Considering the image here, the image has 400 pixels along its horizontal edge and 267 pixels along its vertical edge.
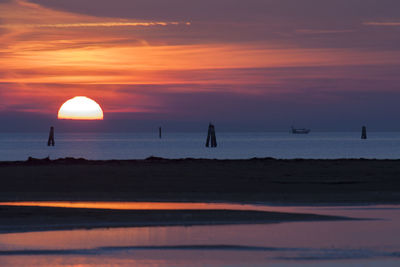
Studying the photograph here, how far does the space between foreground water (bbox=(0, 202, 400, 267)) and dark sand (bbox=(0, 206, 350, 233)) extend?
909mm

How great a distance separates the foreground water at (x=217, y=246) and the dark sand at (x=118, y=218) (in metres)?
0.91

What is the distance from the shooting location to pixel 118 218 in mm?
21188

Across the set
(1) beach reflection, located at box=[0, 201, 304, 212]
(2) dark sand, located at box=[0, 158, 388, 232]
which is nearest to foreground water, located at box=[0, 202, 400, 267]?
(2) dark sand, located at box=[0, 158, 388, 232]

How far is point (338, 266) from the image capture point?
13953mm

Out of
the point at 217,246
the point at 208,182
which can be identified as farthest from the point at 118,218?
the point at 208,182

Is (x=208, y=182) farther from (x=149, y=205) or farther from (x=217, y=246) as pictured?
(x=217, y=246)

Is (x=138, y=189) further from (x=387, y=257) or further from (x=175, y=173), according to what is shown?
(x=387, y=257)

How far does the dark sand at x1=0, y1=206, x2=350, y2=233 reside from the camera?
1980 centimetres

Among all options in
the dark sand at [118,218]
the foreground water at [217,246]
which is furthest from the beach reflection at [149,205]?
the foreground water at [217,246]

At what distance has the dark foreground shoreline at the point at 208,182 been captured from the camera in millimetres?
28188

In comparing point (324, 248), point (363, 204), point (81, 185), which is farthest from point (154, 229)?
point (81, 185)

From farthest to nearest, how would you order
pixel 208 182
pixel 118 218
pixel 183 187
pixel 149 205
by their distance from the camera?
pixel 208 182
pixel 183 187
pixel 149 205
pixel 118 218

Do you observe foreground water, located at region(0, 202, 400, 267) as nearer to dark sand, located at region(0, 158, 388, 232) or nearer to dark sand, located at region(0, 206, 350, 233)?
dark sand, located at region(0, 206, 350, 233)

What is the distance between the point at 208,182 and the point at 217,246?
739 inches
